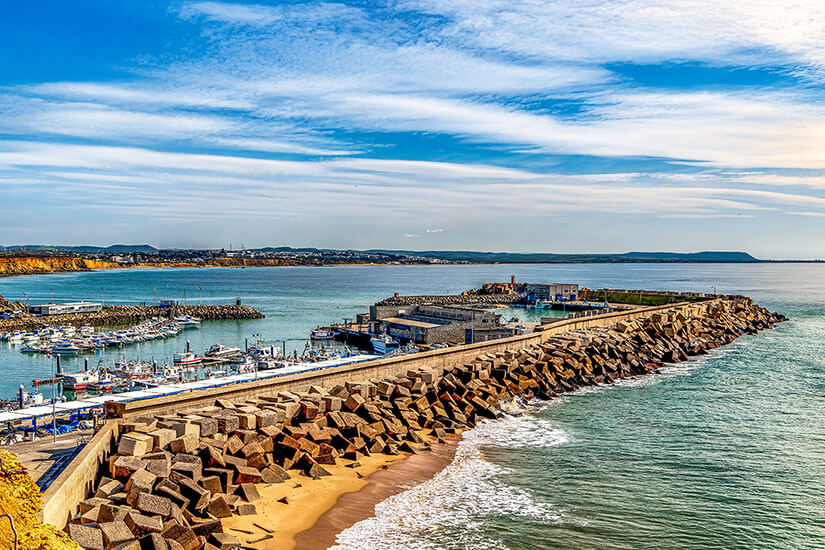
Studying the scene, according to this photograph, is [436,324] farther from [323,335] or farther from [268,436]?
[268,436]

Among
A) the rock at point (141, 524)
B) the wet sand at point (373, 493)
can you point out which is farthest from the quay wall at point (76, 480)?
the wet sand at point (373, 493)

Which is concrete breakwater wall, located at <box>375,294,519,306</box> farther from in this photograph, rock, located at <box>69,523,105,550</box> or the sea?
rock, located at <box>69,523,105,550</box>

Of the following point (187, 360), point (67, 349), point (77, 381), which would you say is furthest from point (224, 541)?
point (67, 349)

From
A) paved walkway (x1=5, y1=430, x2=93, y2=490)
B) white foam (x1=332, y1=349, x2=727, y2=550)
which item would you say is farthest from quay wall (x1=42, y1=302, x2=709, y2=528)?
white foam (x1=332, y1=349, x2=727, y2=550)

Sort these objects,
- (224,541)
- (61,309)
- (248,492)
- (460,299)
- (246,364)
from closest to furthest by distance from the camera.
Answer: (224,541), (248,492), (246,364), (61,309), (460,299)

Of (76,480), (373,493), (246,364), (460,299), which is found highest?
(76,480)
